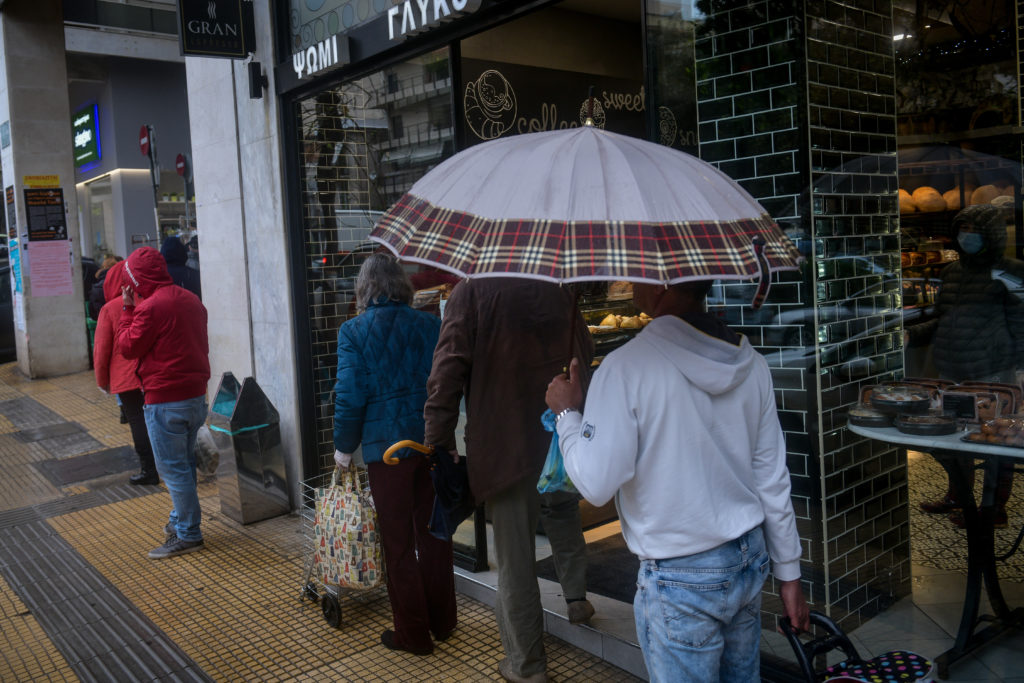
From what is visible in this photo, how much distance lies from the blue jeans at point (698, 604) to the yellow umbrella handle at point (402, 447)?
185cm

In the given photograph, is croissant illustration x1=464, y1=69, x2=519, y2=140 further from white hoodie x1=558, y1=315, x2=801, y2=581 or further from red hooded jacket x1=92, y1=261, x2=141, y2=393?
white hoodie x1=558, y1=315, x2=801, y2=581

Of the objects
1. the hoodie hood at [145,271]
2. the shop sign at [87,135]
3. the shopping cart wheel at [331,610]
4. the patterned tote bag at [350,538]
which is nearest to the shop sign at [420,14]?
the hoodie hood at [145,271]

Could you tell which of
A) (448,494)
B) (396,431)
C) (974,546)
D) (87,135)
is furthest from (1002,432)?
(87,135)

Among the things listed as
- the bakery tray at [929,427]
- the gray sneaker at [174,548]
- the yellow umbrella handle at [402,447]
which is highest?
the bakery tray at [929,427]

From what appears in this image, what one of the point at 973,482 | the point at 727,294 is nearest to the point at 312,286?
the point at 727,294

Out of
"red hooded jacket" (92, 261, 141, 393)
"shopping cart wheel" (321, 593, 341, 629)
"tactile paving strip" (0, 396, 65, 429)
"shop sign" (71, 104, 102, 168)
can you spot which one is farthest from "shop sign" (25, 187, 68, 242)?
"shopping cart wheel" (321, 593, 341, 629)

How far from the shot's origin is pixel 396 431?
4246 millimetres

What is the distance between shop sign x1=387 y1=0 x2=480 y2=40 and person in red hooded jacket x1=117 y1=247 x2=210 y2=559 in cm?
221

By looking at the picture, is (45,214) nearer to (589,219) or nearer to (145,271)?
(145,271)

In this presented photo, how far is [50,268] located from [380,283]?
448 inches

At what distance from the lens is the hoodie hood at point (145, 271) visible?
18.6 feet

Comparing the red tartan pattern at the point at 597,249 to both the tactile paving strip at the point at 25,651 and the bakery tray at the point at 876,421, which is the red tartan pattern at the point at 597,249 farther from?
the tactile paving strip at the point at 25,651

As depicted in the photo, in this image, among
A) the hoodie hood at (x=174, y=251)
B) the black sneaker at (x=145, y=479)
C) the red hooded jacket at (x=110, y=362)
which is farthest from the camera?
the hoodie hood at (x=174, y=251)

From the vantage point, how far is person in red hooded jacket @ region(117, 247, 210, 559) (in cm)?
564
